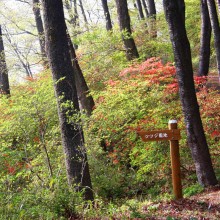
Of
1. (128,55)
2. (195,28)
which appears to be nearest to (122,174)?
(128,55)

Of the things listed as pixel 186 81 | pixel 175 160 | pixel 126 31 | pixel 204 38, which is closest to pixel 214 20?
pixel 204 38

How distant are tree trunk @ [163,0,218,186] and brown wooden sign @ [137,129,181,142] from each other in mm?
789

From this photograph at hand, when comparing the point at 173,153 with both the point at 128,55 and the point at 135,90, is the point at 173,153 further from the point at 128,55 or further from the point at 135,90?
the point at 128,55

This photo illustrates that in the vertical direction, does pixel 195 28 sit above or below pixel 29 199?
above

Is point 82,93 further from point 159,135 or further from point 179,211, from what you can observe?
point 179,211

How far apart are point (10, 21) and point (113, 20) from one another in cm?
869

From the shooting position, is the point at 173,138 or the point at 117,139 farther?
the point at 117,139

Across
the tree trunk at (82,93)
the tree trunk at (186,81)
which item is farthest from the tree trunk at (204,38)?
the tree trunk at (186,81)

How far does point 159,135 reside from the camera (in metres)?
4.81

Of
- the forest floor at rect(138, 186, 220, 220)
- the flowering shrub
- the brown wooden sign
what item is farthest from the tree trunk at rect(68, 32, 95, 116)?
the forest floor at rect(138, 186, 220, 220)

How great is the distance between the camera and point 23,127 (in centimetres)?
559

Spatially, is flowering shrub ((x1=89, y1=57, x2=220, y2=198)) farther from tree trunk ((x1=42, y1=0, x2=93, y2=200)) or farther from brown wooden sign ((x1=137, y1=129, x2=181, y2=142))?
brown wooden sign ((x1=137, y1=129, x2=181, y2=142))

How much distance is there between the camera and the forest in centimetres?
443

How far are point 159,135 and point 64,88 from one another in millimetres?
2131
